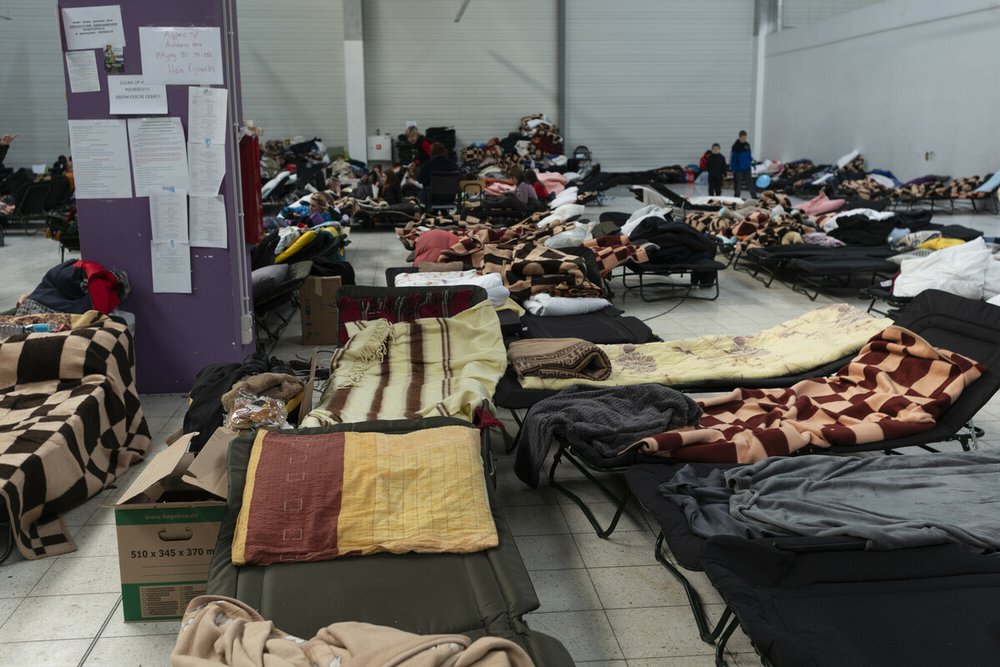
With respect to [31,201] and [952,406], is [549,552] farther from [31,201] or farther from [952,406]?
[31,201]

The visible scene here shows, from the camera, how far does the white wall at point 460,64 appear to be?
18.3 metres

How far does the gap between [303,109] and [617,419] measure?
1626cm

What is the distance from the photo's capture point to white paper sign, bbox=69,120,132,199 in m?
4.69

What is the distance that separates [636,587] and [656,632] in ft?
0.91

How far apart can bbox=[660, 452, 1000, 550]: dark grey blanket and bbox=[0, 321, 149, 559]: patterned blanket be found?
228 cm

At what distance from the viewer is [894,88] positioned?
595 inches

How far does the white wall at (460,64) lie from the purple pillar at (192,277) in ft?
45.9

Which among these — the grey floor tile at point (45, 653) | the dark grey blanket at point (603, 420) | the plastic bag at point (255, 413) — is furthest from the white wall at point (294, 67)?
the grey floor tile at point (45, 653)

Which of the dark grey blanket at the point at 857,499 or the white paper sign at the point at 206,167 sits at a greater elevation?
the white paper sign at the point at 206,167

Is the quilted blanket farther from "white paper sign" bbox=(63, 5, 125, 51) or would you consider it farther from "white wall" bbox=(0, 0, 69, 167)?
"white wall" bbox=(0, 0, 69, 167)

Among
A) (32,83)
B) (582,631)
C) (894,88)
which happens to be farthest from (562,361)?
(32,83)

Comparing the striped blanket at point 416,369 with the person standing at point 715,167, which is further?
the person standing at point 715,167

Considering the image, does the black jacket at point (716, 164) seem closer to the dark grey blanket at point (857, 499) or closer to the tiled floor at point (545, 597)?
the tiled floor at point (545, 597)

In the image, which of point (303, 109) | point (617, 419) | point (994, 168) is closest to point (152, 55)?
point (617, 419)
